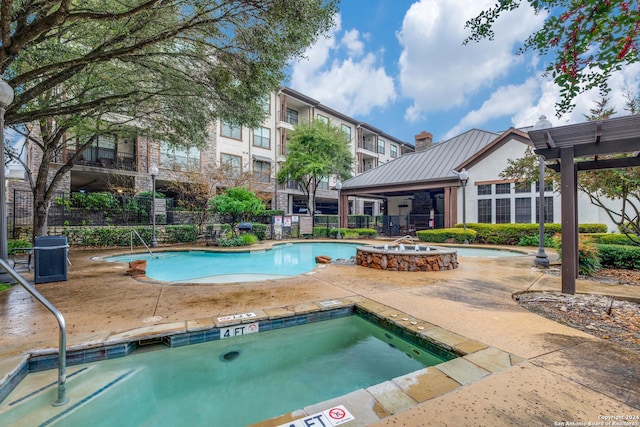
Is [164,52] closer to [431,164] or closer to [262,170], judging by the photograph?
[431,164]

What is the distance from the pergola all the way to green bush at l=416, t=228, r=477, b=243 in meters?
9.11

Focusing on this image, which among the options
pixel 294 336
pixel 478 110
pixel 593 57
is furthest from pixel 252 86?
pixel 478 110

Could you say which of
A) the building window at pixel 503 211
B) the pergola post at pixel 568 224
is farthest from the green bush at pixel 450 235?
the pergola post at pixel 568 224

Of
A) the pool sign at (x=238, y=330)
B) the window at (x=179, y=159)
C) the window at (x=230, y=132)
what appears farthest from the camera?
the window at (x=230, y=132)

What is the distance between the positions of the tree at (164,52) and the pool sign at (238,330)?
4688 mm

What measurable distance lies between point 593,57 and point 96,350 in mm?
5457

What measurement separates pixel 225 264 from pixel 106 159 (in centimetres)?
1324

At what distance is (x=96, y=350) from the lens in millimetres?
2941

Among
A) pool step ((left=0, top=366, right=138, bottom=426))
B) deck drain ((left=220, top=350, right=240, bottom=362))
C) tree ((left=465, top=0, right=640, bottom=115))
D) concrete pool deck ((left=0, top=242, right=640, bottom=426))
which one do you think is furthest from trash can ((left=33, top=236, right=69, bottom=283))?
tree ((left=465, top=0, right=640, bottom=115))

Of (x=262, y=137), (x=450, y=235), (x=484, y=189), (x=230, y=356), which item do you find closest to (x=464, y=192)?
(x=484, y=189)

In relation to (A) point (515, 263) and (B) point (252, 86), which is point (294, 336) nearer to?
(B) point (252, 86)

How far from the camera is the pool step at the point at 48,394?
215 cm

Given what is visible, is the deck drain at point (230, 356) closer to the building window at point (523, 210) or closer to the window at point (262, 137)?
the building window at point (523, 210)

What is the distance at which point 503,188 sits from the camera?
47.5 feet
